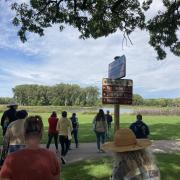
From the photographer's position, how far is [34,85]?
189375mm

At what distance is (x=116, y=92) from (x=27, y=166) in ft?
29.9

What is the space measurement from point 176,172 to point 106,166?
6.30 ft

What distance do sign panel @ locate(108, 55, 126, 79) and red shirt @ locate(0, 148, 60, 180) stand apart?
8385mm

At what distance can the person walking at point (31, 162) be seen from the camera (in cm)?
385

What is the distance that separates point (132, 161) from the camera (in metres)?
3.71

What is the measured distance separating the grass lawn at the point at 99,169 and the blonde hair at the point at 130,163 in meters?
7.07

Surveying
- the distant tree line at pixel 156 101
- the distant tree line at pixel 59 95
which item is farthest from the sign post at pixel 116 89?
the distant tree line at pixel 59 95

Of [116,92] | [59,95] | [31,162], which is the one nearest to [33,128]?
[31,162]

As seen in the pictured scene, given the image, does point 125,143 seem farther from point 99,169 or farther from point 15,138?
point 99,169

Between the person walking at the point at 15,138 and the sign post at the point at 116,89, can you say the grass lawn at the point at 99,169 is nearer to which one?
the sign post at the point at 116,89

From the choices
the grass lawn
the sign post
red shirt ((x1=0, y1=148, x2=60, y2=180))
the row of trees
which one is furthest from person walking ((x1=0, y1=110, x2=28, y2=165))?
the row of trees

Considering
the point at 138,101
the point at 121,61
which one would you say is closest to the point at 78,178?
the point at 121,61

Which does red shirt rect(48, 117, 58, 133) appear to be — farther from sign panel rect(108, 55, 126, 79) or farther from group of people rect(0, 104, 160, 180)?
group of people rect(0, 104, 160, 180)

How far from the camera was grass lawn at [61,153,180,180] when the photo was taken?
10.9m
